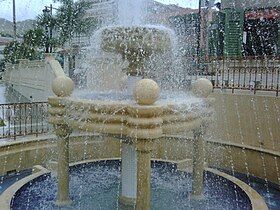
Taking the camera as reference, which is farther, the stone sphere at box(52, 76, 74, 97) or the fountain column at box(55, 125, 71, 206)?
the fountain column at box(55, 125, 71, 206)

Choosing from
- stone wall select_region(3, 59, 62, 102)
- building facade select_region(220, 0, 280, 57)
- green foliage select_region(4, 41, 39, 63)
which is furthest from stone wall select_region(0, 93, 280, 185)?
green foliage select_region(4, 41, 39, 63)

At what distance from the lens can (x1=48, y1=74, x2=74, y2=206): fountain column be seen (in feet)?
19.1

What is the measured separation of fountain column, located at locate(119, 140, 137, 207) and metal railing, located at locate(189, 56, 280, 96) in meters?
4.75

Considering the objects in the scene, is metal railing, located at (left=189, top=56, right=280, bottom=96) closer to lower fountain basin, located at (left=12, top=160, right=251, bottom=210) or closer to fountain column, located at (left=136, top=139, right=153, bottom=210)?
lower fountain basin, located at (left=12, top=160, right=251, bottom=210)

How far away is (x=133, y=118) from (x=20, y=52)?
30.5m

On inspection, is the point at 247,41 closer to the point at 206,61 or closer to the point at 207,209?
the point at 206,61

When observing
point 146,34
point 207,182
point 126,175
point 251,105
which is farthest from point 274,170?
point 146,34

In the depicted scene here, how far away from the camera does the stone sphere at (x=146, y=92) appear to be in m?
4.79

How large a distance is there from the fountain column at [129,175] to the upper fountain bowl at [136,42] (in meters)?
1.31

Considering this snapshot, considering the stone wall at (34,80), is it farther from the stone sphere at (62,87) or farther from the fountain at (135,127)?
the stone sphere at (62,87)

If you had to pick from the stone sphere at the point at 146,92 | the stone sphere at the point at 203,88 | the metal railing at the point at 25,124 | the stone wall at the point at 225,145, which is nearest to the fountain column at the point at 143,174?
the stone sphere at the point at 146,92

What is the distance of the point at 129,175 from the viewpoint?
629 centimetres

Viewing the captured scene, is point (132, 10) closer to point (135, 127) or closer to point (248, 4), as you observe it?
point (135, 127)

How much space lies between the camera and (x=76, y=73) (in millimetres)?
19516
